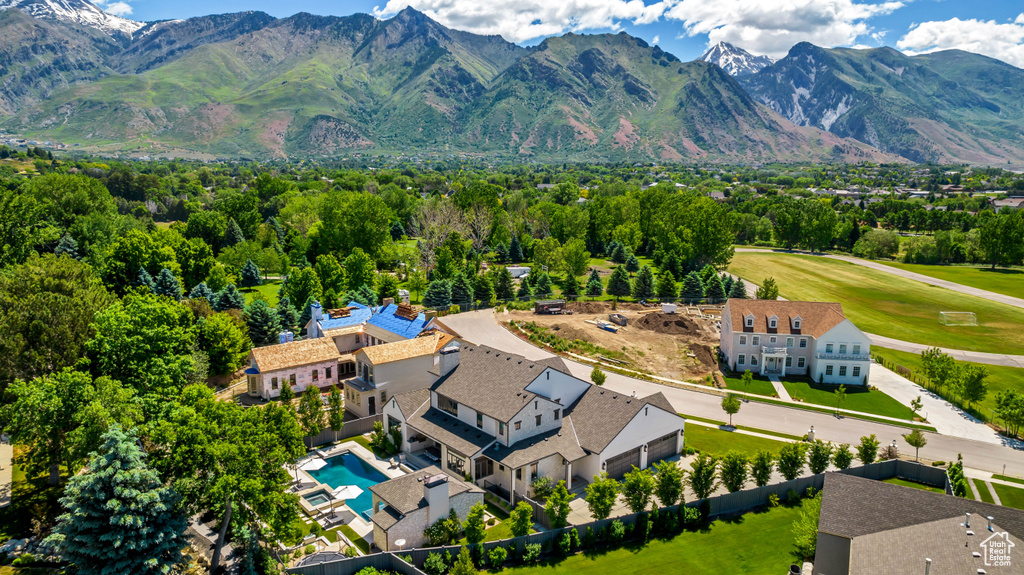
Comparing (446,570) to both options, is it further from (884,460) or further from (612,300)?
(612,300)

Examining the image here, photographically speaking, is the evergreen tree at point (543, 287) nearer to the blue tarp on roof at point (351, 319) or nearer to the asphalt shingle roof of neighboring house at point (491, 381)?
the blue tarp on roof at point (351, 319)

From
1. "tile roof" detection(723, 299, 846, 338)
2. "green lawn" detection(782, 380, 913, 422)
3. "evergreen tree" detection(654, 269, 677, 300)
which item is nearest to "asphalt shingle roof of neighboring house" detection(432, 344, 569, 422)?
"green lawn" detection(782, 380, 913, 422)

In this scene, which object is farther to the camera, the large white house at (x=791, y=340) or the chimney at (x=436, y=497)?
the large white house at (x=791, y=340)

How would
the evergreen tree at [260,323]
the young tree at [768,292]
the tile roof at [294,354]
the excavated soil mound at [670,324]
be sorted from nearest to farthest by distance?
the tile roof at [294,354] < the evergreen tree at [260,323] < the excavated soil mound at [670,324] < the young tree at [768,292]

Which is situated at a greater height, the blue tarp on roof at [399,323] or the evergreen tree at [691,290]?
the blue tarp on roof at [399,323]

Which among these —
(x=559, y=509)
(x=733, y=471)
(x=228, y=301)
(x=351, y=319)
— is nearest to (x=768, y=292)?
(x=733, y=471)

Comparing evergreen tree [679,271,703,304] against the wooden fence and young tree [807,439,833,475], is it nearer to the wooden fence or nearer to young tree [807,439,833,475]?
the wooden fence

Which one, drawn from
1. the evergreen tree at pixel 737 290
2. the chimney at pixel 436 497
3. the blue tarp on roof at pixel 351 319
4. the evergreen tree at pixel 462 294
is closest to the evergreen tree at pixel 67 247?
the blue tarp on roof at pixel 351 319

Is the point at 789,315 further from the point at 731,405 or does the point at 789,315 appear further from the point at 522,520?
the point at 522,520
